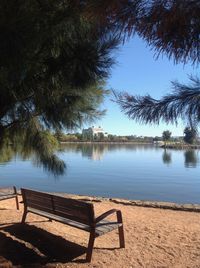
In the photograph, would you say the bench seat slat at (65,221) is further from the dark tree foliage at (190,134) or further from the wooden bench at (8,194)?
the dark tree foliage at (190,134)

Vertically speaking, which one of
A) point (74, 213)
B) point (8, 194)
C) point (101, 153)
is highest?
point (74, 213)

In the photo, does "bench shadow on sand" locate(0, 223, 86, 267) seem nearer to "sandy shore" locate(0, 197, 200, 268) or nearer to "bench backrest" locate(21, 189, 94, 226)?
"sandy shore" locate(0, 197, 200, 268)

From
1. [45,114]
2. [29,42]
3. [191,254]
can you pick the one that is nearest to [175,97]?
[29,42]

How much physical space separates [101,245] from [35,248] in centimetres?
79

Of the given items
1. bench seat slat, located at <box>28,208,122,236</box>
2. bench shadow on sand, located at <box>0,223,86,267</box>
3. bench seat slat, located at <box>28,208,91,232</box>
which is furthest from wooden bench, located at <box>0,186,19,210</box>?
bench seat slat, located at <box>28,208,122,236</box>

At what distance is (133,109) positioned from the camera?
88.2 inches

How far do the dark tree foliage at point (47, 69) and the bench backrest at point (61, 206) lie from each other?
479 millimetres

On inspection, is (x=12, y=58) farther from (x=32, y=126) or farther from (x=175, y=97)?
(x=32, y=126)

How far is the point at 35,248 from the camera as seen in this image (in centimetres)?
403

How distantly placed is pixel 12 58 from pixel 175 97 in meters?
1.39

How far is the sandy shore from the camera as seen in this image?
3734mm

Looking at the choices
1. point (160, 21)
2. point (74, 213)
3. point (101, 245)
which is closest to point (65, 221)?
point (74, 213)

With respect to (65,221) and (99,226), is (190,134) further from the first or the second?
(65,221)

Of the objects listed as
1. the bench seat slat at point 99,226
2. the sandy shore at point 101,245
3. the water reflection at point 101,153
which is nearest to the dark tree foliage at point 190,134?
the sandy shore at point 101,245
